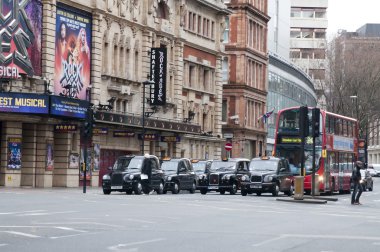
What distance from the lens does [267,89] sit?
108 metres

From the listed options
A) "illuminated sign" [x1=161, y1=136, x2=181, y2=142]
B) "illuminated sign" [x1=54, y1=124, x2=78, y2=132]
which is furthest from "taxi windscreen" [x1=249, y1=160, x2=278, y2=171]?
"illuminated sign" [x1=161, y1=136, x2=181, y2=142]

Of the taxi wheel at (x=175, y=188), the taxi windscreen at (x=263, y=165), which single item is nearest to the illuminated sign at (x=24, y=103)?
the taxi wheel at (x=175, y=188)

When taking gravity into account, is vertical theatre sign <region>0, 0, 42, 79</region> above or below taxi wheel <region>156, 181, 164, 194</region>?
above

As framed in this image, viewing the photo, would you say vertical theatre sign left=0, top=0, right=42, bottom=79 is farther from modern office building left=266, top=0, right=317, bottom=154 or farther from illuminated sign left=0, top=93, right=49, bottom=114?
modern office building left=266, top=0, right=317, bottom=154

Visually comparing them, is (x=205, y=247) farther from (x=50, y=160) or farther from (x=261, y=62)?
(x=261, y=62)

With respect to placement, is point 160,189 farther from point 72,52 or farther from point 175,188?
point 72,52

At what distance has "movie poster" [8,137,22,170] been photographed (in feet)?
188

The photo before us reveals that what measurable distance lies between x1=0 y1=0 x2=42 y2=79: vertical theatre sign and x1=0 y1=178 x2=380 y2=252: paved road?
21.8 metres

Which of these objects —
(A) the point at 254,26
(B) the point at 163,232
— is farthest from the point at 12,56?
(A) the point at 254,26

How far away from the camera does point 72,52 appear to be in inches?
2456

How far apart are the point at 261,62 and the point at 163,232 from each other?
8407 centimetres

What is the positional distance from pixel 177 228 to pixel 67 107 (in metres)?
34.5

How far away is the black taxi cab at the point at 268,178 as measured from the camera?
52375mm

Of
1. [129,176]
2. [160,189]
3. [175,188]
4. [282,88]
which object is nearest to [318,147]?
[175,188]
